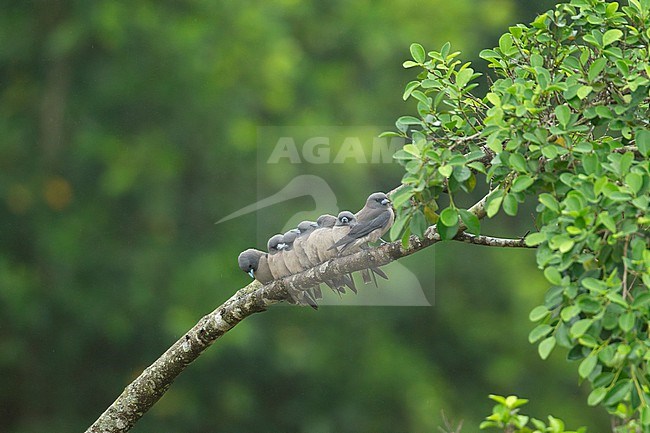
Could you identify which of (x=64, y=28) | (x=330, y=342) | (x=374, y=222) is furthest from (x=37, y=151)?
(x=374, y=222)

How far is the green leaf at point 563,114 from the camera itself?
2.24 metres

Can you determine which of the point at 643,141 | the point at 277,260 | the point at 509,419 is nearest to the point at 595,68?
the point at 643,141

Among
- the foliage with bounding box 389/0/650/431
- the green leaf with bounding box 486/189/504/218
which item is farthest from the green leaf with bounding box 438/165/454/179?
the green leaf with bounding box 486/189/504/218

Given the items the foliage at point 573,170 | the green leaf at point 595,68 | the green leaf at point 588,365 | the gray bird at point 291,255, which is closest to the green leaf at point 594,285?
the foliage at point 573,170

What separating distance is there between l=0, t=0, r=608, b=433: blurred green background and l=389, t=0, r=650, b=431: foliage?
5938 millimetres

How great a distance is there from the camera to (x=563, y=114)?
2.25 meters

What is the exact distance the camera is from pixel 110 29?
8.54 metres

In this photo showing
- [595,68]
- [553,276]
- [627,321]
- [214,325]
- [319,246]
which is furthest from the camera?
[319,246]

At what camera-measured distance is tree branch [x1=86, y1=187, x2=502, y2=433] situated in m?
3.10

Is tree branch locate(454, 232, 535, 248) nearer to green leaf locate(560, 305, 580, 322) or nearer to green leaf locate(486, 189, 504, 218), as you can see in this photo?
green leaf locate(486, 189, 504, 218)

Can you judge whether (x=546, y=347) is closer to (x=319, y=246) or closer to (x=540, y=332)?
(x=540, y=332)

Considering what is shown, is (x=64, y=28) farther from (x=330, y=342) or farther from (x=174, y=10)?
(x=330, y=342)

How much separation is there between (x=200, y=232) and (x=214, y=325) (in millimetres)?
5981

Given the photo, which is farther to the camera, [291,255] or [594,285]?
[291,255]
